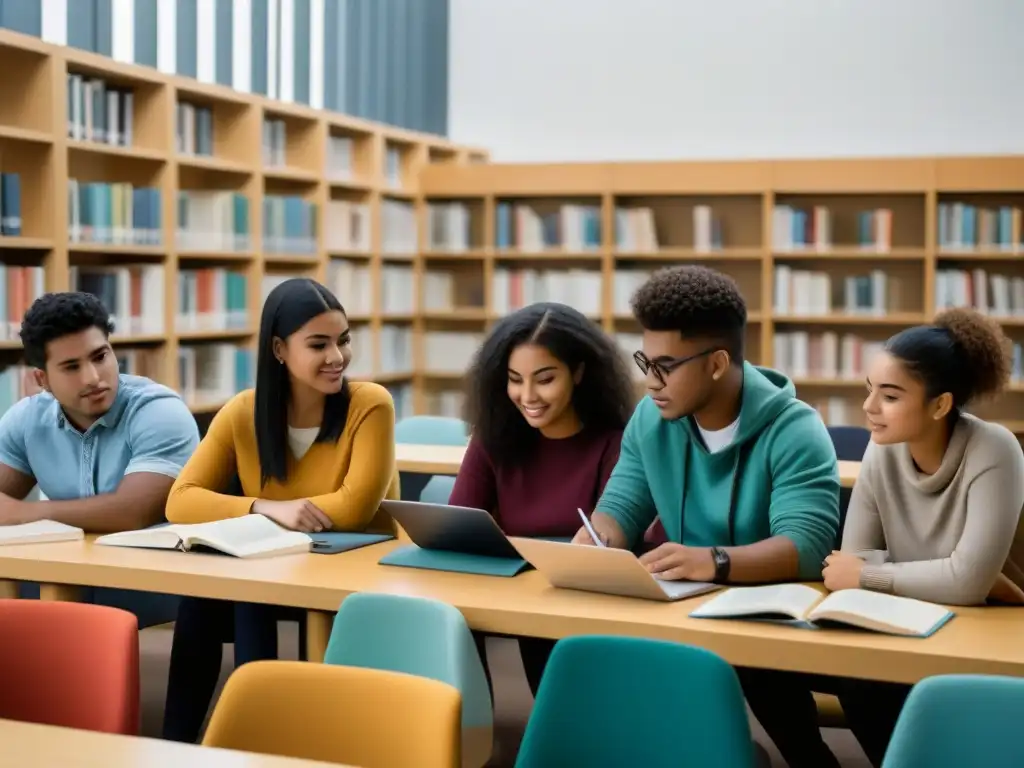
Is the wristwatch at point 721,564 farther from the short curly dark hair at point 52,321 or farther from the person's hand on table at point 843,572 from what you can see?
the short curly dark hair at point 52,321

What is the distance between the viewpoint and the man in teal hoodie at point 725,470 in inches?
99.7

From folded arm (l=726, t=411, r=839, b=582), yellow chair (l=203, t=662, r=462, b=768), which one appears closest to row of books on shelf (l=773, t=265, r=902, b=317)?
folded arm (l=726, t=411, r=839, b=582)

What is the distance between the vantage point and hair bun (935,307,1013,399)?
240cm

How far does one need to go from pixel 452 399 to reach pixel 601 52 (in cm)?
234

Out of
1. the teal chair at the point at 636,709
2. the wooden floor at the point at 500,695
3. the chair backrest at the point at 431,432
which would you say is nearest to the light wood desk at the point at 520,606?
the teal chair at the point at 636,709

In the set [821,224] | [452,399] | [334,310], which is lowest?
[452,399]

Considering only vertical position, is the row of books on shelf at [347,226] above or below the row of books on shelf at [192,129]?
below

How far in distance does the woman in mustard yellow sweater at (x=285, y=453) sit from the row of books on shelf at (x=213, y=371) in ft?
8.90

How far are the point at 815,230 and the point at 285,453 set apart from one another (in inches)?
178

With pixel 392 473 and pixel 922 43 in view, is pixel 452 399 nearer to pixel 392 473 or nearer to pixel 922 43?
pixel 922 43

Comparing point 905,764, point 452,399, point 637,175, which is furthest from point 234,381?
point 905,764

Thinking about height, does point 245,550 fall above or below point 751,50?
below

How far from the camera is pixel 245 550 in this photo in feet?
9.08

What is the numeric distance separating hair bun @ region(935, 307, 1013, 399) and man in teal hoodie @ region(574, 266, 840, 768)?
36 cm
